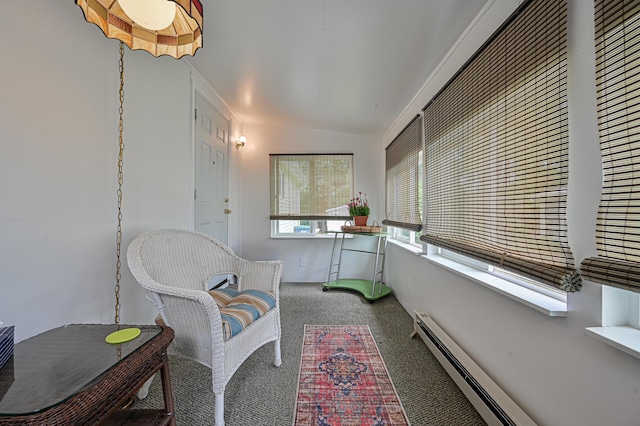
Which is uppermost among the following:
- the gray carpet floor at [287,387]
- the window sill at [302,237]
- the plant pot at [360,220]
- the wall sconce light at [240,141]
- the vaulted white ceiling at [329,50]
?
the vaulted white ceiling at [329,50]

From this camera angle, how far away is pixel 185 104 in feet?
7.20

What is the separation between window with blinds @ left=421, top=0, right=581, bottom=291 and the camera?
0.88 metres

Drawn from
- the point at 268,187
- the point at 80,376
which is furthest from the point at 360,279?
the point at 80,376

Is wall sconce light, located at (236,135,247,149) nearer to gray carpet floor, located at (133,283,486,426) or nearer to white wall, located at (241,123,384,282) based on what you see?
white wall, located at (241,123,384,282)

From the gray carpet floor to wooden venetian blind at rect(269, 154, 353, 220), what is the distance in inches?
64.7

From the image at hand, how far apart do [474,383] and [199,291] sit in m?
1.41

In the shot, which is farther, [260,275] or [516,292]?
[260,275]

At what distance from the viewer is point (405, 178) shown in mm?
2564

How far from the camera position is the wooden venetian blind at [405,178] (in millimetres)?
2246

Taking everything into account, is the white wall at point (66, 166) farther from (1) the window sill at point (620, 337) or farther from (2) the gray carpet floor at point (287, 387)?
(1) the window sill at point (620, 337)

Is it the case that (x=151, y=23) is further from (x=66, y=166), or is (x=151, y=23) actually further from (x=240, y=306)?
(x=240, y=306)

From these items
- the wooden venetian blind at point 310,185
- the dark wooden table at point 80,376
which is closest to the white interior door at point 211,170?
the wooden venetian blind at point 310,185

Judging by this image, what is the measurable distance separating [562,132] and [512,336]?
0.87 metres

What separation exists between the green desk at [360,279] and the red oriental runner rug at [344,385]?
0.92 meters
